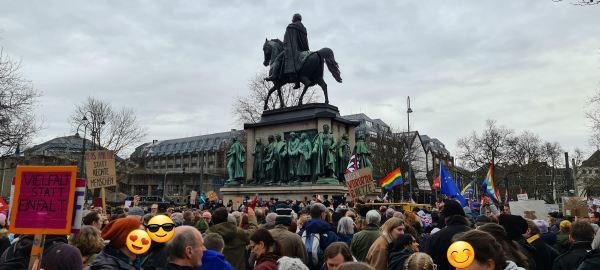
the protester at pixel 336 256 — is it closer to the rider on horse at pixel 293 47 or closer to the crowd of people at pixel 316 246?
the crowd of people at pixel 316 246

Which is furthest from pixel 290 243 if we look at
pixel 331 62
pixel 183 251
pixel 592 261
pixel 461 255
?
pixel 331 62

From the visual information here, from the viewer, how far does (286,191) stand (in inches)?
808

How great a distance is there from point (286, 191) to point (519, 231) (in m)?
15.4

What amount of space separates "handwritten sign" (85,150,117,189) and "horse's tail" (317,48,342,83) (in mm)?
12353

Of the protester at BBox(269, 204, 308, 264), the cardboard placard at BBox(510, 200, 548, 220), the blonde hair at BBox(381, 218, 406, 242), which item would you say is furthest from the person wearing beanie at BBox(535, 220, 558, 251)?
the protester at BBox(269, 204, 308, 264)

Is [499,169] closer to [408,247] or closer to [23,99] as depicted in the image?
[23,99]

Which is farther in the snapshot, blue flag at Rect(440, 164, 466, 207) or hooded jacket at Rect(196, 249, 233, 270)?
blue flag at Rect(440, 164, 466, 207)

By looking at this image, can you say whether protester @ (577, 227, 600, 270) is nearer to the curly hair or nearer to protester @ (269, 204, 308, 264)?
protester @ (269, 204, 308, 264)

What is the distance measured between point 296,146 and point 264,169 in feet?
7.64

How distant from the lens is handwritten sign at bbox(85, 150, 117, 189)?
11.2 metres

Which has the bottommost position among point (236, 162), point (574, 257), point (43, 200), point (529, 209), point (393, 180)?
point (574, 257)

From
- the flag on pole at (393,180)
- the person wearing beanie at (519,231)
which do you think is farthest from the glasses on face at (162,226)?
the flag on pole at (393,180)

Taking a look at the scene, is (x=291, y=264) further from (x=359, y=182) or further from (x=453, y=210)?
(x=359, y=182)

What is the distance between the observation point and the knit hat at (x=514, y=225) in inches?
213
